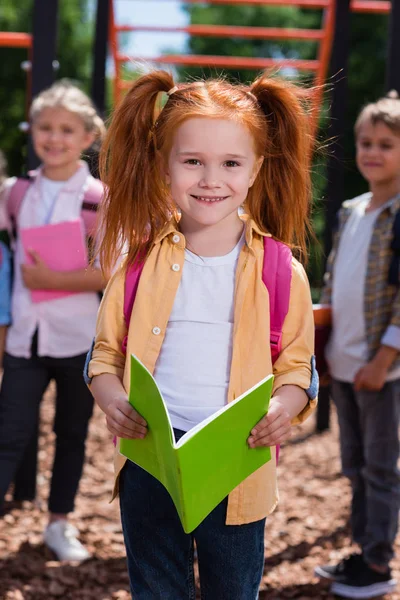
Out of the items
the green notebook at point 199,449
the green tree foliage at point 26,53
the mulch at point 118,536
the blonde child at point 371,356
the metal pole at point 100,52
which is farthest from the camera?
the green tree foliage at point 26,53

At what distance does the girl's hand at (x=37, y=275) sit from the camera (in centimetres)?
310

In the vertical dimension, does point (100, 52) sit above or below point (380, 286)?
above

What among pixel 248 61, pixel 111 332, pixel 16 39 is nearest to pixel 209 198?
pixel 111 332

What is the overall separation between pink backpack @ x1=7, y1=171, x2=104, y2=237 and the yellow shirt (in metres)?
1.21

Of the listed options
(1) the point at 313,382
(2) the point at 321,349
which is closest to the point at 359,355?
(2) the point at 321,349

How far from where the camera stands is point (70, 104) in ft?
10.6

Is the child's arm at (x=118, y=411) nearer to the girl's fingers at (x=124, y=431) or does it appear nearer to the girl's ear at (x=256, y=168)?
the girl's fingers at (x=124, y=431)

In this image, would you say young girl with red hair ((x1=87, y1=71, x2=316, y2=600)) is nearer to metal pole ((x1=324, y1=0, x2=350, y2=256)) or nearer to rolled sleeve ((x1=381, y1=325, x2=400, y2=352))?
rolled sleeve ((x1=381, y1=325, x2=400, y2=352))

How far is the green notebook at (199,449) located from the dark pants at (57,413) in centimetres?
141

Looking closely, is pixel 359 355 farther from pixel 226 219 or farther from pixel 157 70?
pixel 157 70

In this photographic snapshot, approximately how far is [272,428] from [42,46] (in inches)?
93.8

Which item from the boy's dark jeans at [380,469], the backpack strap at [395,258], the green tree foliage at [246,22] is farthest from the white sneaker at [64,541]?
the green tree foliage at [246,22]

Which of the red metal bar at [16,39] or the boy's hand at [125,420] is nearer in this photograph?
the boy's hand at [125,420]

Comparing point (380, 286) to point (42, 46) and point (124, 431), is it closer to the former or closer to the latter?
point (124, 431)
